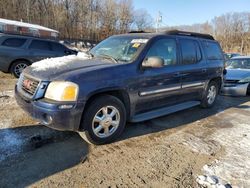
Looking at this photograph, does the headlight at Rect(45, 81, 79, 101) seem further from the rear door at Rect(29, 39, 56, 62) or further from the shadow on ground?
the rear door at Rect(29, 39, 56, 62)

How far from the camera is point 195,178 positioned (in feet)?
9.83

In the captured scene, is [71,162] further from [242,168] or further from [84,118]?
[242,168]

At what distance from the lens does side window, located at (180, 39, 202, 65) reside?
5031 millimetres

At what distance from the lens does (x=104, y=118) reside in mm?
3637

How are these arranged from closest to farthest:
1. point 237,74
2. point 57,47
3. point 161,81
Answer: point 161,81 → point 237,74 → point 57,47

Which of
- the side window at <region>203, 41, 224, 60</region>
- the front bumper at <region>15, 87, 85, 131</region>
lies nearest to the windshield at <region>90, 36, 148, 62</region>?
the front bumper at <region>15, 87, 85, 131</region>

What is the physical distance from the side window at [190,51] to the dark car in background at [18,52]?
20.7 feet

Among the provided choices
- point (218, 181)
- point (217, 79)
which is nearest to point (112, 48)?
point (218, 181)

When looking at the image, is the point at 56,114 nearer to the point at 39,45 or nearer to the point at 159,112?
the point at 159,112

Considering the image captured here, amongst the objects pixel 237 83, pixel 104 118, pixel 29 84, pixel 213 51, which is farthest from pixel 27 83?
pixel 237 83

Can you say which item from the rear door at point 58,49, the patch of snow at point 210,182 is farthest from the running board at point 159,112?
the rear door at point 58,49

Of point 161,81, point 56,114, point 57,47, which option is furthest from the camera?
point 57,47

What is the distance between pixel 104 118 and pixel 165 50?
6.44ft

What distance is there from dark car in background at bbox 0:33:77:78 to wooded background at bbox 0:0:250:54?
4487 cm
